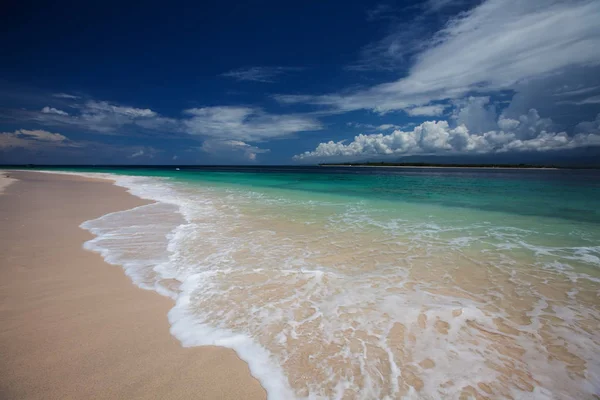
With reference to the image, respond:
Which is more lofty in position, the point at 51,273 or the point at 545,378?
the point at 51,273

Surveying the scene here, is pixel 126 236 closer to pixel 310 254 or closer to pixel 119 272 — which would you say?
pixel 119 272

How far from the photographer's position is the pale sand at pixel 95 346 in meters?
2.53

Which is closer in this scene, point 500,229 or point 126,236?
point 126,236

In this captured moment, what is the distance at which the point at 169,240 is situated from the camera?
24.4ft

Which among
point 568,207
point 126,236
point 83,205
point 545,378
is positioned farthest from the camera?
point 568,207

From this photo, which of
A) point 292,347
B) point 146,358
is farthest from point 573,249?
point 146,358

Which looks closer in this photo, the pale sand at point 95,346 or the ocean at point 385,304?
the pale sand at point 95,346

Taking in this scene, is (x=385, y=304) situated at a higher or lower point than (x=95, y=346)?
lower

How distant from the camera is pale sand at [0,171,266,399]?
2533mm

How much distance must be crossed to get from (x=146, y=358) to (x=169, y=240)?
502cm

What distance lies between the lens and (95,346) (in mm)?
3076

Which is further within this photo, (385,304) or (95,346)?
(385,304)

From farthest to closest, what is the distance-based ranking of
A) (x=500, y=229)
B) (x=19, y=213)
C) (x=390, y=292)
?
(x=19, y=213)
(x=500, y=229)
(x=390, y=292)

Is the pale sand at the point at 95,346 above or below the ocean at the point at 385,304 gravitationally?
above
